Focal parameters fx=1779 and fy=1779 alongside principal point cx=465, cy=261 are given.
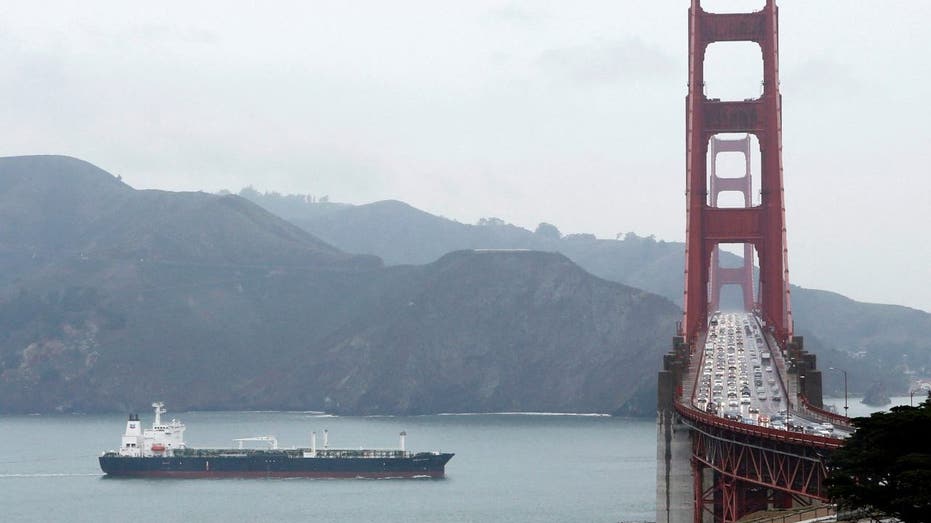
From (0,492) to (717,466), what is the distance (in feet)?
258

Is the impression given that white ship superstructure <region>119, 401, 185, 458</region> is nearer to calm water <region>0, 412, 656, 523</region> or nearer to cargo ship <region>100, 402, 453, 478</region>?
cargo ship <region>100, 402, 453, 478</region>

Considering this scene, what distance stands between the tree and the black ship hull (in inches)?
3881

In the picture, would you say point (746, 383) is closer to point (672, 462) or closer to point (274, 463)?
point (672, 462)

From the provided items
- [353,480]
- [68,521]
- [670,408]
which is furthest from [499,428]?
[670,408]

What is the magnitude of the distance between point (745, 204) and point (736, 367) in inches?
2932

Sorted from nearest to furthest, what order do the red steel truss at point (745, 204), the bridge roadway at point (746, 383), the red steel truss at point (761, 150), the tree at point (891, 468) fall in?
the tree at point (891, 468) < the bridge roadway at point (746, 383) < the red steel truss at point (761, 150) < the red steel truss at point (745, 204)

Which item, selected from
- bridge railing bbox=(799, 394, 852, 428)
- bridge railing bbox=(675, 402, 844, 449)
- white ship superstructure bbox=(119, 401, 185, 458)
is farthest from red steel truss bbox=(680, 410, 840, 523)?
white ship superstructure bbox=(119, 401, 185, 458)

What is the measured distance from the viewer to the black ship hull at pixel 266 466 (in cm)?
13438

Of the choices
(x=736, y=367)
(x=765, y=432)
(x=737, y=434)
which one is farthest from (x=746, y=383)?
(x=765, y=432)

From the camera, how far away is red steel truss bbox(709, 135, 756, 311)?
134 m

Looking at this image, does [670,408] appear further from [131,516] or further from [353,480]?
[353,480]

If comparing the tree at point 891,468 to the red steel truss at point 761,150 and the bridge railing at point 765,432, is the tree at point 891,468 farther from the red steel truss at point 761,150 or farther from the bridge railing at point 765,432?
the red steel truss at point 761,150

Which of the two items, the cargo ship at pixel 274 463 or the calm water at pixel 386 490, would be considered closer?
the calm water at pixel 386 490

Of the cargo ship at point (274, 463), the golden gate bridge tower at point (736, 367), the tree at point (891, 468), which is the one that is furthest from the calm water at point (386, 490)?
the tree at point (891, 468)
